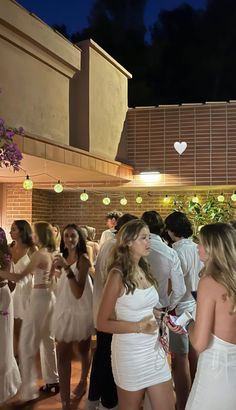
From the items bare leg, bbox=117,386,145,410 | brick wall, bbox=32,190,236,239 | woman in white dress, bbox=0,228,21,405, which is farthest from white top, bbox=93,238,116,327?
brick wall, bbox=32,190,236,239

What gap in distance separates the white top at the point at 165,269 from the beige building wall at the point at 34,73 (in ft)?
12.6

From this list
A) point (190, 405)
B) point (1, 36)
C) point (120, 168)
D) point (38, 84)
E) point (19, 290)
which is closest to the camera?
point (190, 405)

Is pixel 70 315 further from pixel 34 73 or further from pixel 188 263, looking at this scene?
pixel 34 73

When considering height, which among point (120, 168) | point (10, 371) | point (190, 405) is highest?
point (120, 168)

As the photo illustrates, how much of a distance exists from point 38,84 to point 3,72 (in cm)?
108

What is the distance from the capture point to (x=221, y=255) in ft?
9.35

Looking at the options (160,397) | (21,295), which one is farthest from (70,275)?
(160,397)

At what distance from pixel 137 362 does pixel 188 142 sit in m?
8.77

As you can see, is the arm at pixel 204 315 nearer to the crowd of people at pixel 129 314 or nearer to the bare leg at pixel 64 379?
the crowd of people at pixel 129 314

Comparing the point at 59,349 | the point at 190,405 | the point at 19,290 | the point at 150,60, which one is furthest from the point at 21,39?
the point at 150,60

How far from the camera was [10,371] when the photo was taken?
519 centimetres

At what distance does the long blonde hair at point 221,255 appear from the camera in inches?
110

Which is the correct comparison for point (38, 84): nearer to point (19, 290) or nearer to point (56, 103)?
point (56, 103)

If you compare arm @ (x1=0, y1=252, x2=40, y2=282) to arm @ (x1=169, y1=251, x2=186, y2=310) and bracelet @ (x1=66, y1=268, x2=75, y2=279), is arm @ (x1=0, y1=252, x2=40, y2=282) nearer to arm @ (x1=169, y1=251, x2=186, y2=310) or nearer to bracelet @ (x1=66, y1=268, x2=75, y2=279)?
bracelet @ (x1=66, y1=268, x2=75, y2=279)
